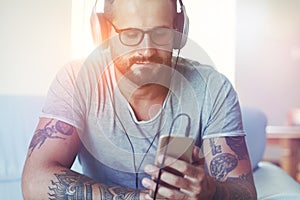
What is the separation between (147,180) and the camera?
56cm

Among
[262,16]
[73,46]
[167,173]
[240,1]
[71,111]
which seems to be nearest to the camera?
[167,173]

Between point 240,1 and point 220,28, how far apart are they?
278 millimetres

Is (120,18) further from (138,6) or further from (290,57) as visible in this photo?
(290,57)

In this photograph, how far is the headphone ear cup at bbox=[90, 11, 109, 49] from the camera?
662 mm

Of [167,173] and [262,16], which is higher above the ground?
[262,16]

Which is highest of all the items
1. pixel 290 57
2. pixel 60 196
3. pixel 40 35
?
pixel 40 35

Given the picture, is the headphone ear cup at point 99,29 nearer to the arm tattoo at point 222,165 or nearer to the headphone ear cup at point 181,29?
the headphone ear cup at point 181,29

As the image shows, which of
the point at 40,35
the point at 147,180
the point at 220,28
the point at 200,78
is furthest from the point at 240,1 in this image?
the point at 147,180

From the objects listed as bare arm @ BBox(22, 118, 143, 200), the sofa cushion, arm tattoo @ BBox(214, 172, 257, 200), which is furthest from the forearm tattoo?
the sofa cushion

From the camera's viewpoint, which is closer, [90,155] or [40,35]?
[90,155]

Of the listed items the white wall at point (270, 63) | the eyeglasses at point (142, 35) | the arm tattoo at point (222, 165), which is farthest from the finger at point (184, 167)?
the white wall at point (270, 63)

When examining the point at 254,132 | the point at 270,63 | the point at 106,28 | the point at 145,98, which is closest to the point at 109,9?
the point at 106,28

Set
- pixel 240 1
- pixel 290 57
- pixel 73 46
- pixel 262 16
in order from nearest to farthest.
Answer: pixel 73 46
pixel 240 1
pixel 262 16
pixel 290 57

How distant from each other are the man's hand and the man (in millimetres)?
30
